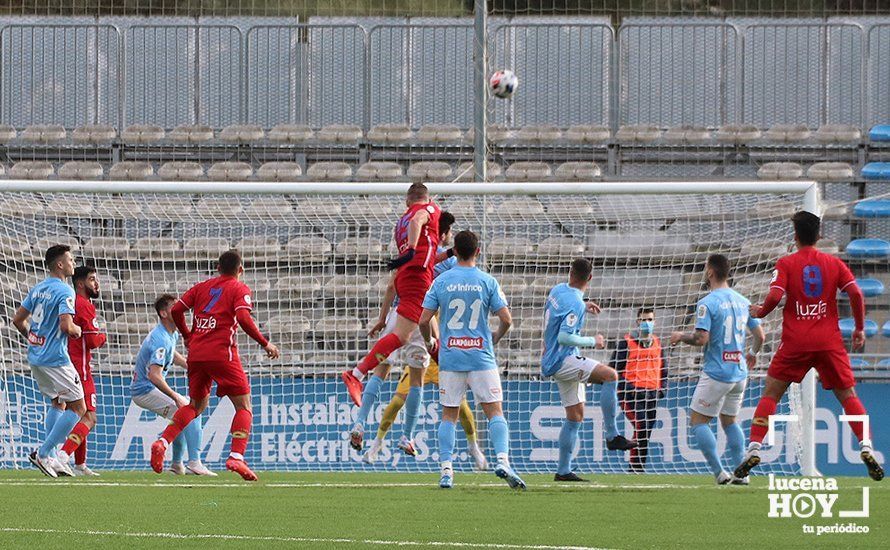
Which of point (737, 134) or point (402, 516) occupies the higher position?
point (737, 134)

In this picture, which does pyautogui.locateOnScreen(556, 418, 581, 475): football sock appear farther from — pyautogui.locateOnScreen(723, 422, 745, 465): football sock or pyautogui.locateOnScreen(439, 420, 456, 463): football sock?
pyautogui.locateOnScreen(439, 420, 456, 463): football sock

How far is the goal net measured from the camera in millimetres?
14547

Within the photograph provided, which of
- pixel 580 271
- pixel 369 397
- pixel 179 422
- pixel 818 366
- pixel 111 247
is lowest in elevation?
pixel 179 422

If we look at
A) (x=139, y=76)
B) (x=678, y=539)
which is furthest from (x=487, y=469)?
(x=139, y=76)

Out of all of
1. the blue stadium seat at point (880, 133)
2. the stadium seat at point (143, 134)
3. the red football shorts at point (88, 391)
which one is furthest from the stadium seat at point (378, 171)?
the red football shorts at point (88, 391)

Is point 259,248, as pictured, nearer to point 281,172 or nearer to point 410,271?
point 281,172

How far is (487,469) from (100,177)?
785cm

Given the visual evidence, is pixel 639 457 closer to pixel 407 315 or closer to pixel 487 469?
pixel 487 469

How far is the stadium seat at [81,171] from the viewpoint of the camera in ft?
61.7

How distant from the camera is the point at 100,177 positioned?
739 inches

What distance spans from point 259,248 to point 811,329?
288 inches

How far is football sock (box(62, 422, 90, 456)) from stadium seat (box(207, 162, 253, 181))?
7.03 meters

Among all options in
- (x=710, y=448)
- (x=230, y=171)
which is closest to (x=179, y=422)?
(x=710, y=448)

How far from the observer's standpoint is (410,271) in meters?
11.5
